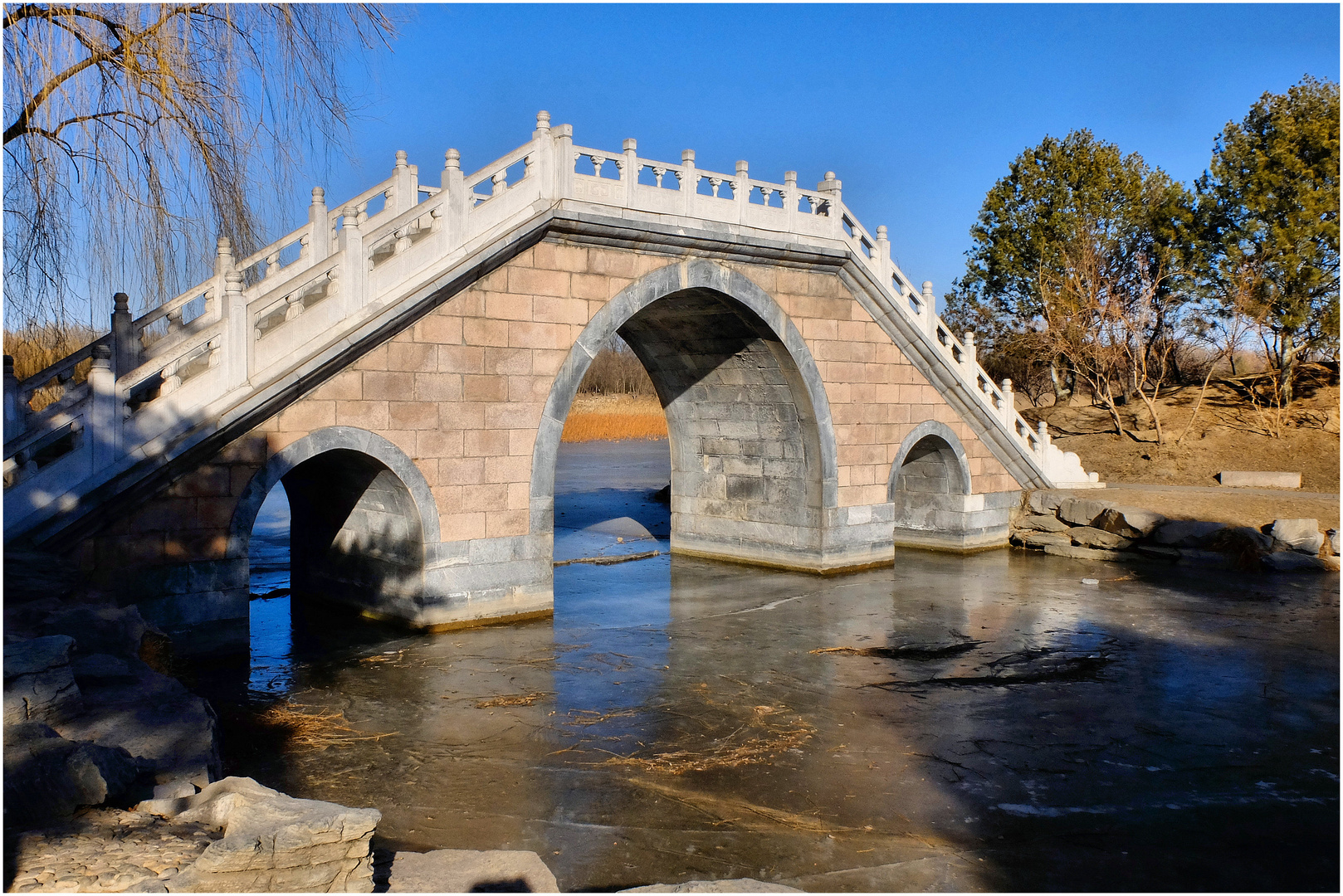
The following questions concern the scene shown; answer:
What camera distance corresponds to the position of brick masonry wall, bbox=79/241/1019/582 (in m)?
9.50

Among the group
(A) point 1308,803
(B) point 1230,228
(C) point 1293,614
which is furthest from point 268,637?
(B) point 1230,228

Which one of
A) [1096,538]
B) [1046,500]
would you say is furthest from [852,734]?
[1046,500]

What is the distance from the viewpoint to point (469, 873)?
4699 millimetres

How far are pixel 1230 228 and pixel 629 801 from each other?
24217 millimetres

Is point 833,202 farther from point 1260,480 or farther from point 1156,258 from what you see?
point 1156,258

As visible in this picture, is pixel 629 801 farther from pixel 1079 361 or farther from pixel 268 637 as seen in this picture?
pixel 1079 361

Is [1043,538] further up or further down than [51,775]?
further up

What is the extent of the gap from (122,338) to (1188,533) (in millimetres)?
15039

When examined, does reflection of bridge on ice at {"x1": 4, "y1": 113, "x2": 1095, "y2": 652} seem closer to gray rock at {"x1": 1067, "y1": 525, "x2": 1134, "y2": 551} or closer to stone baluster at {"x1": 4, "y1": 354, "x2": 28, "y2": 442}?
stone baluster at {"x1": 4, "y1": 354, "x2": 28, "y2": 442}

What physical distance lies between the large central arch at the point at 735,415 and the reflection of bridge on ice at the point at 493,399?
1.6 inches

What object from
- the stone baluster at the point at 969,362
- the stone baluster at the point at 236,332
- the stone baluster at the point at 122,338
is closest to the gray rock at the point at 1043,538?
the stone baluster at the point at 969,362

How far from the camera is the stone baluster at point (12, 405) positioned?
8.60 meters

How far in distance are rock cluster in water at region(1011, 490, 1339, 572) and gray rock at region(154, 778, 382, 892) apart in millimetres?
15013

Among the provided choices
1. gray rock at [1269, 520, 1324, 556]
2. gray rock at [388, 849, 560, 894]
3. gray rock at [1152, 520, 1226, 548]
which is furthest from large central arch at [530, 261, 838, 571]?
gray rock at [388, 849, 560, 894]
